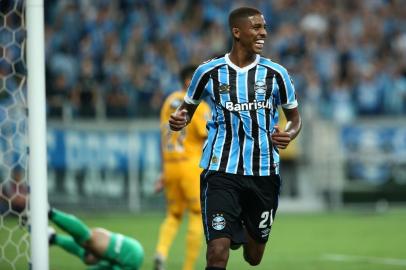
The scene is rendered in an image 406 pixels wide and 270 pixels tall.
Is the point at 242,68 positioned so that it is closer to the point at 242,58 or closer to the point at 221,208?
the point at 242,58

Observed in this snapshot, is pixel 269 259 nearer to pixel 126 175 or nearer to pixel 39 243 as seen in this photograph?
pixel 39 243

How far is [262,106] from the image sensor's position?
6.90 meters

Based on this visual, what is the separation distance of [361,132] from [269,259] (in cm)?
866

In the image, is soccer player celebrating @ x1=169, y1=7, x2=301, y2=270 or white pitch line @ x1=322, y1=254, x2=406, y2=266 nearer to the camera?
soccer player celebrating @ x1=169, y1=7, x2=301, y2=270

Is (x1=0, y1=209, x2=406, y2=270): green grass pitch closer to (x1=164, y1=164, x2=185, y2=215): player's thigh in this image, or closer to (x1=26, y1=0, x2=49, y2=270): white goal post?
(x1=164, y1=164, x2=185, y2=215): player's thigh

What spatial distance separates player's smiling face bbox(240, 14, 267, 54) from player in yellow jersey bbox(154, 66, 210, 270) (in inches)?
122

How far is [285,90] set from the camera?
7004 mm

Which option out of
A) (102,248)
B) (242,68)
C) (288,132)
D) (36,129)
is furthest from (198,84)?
(102,248)

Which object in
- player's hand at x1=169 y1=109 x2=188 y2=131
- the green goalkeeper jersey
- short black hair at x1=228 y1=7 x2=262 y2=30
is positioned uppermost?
short black hair at x1=228 y1=7 x2=262 y2=30

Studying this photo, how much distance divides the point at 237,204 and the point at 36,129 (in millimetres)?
1620

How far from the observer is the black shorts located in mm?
6719

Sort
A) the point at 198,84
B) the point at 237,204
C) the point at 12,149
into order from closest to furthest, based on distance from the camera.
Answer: the point at 237,204 → the point at 198,84 → the point at 12,149

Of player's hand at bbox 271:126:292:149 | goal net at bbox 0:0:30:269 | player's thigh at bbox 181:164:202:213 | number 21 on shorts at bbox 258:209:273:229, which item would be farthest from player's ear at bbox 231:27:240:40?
player's thigh at bbox 181:164:202:213

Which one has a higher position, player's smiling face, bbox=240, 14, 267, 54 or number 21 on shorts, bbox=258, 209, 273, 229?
player's smiling face, bbox=240, 14, 267, 54
